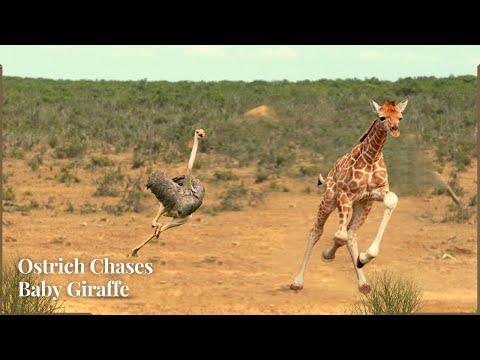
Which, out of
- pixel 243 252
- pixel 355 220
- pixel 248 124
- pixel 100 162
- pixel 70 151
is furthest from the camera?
pixel 248 124

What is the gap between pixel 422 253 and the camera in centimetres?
1908

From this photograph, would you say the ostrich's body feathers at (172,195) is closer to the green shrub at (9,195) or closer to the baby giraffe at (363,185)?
the baby giraffe at (363,185)

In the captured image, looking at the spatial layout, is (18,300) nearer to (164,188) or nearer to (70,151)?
(164,188)

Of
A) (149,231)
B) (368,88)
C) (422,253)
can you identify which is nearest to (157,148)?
(149,231)

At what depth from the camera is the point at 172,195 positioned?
37.7 ft

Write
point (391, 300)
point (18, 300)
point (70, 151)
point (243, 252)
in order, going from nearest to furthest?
point (18, 300) → point (391, 300) → point (243, 252) → point (70, 151)

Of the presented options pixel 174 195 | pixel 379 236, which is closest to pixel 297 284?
pixel 379 236

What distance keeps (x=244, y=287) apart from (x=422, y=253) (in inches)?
194

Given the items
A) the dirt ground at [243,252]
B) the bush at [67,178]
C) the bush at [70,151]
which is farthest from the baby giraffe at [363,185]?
the bush at [70,151]

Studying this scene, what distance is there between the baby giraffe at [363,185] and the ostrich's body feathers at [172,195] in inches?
72.4

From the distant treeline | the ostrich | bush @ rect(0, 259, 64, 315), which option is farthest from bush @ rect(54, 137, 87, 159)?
the ostrich

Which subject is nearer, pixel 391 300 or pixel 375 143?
pixel 375 143

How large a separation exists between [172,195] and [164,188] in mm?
141

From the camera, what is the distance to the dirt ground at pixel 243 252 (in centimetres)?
1505
